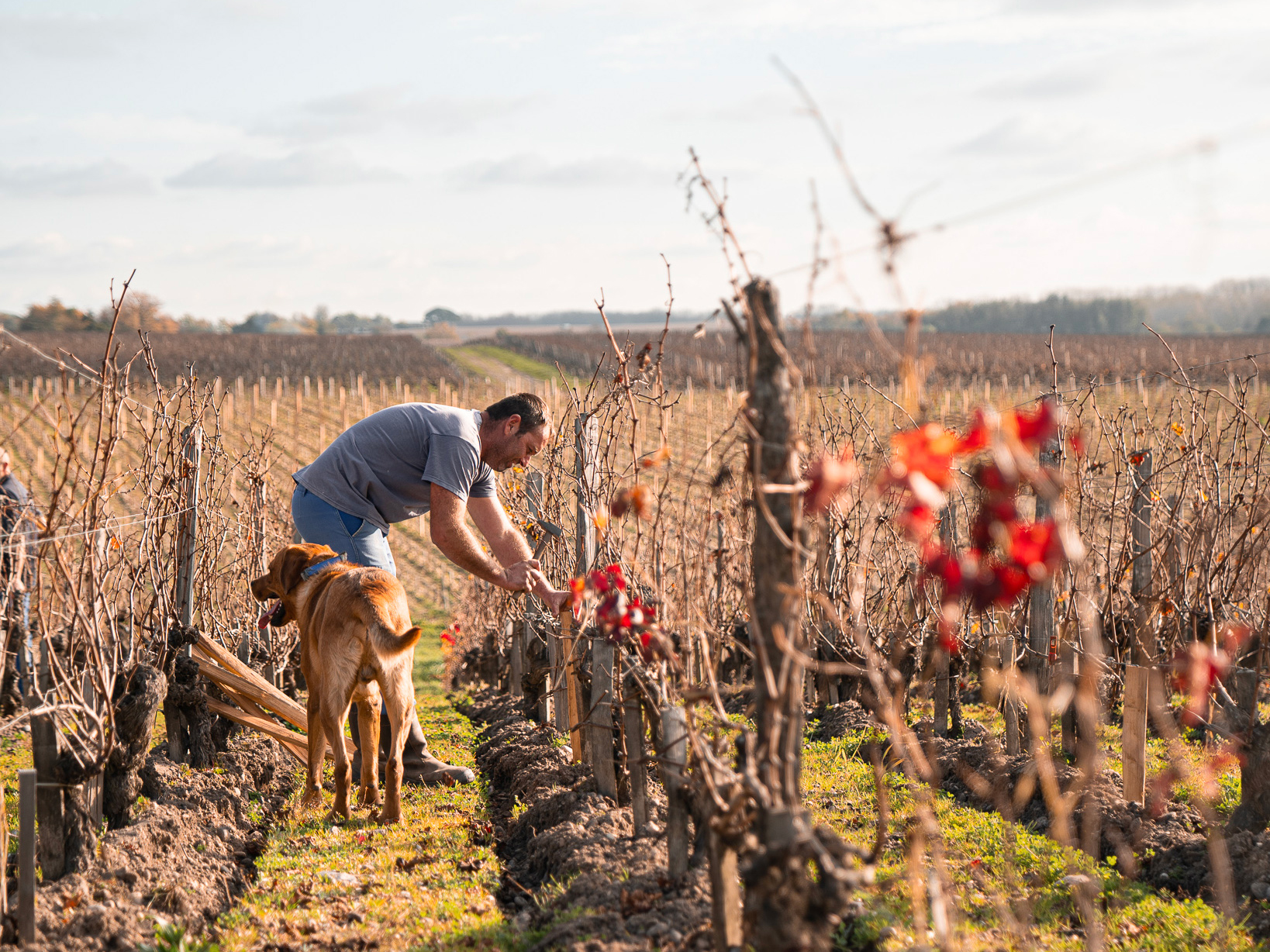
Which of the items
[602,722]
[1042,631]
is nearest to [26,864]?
Result: [602,722]

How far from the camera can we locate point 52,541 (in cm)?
382

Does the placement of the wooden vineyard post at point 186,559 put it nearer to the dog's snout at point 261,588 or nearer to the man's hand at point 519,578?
the dog's snout at point 261,588

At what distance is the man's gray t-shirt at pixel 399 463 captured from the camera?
17.1 ft

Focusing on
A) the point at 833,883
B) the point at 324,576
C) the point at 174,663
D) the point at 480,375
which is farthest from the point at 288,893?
the point at 480,375

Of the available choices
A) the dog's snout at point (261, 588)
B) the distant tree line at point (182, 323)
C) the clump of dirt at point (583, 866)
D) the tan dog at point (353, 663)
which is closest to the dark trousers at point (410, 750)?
Result: the clump of dirt at point (583, 866)

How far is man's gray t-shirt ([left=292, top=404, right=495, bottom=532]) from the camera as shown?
17.1ft

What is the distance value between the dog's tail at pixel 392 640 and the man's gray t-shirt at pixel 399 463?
93 cm

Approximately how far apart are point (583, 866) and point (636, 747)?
0.56 m

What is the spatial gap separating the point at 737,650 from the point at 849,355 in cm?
5810

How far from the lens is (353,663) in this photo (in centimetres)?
457

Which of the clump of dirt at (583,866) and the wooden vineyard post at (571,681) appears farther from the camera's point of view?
the wooden vineyard post at (571,681)

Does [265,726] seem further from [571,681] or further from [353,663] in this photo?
[571,681]

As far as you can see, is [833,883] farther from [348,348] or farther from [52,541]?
[348,348]

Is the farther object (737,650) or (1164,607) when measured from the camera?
(737,650)
